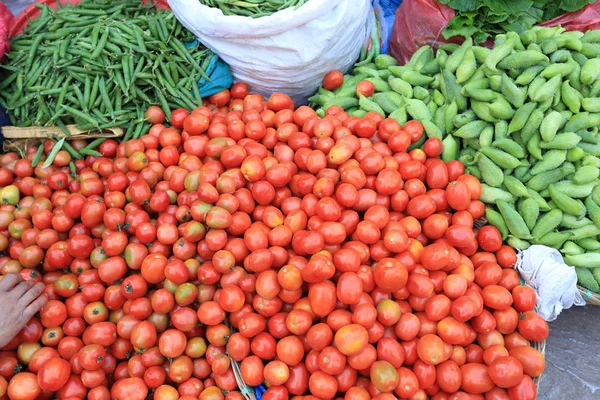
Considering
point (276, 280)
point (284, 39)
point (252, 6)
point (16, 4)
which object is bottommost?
point (276, 280)

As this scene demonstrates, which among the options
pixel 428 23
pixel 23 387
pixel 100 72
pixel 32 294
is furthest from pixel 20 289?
pixel 428 23

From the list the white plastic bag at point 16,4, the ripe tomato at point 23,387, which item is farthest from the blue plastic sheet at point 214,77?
the ripe tomato at point 23,387

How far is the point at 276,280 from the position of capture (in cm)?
216

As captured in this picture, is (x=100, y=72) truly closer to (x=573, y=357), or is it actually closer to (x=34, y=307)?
(x=34, y=307)

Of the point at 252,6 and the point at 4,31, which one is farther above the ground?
the point at 252,6

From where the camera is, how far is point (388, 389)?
1.91m

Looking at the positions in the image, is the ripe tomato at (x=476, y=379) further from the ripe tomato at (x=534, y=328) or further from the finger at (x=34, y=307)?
the finger at (x=34, y=307)

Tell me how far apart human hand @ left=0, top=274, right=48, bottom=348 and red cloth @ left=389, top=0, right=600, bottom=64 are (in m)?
3.29

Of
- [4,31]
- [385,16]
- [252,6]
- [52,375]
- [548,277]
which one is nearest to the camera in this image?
[52,375]

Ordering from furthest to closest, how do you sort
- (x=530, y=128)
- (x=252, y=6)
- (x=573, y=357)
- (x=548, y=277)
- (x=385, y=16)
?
(x=385, y=16) < (x=252, y=6) < (x=573, y=357) < (x=530, y=128) < (x=548, y=277)

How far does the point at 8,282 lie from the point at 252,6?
2.39 metres

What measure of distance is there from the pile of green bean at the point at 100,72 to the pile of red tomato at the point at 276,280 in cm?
66

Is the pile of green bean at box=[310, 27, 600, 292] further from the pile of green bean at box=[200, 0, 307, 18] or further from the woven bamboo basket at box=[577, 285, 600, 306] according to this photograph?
the pile of green bean at box=[200, 0, 307, 18]

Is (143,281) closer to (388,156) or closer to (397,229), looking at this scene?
(397,229)
